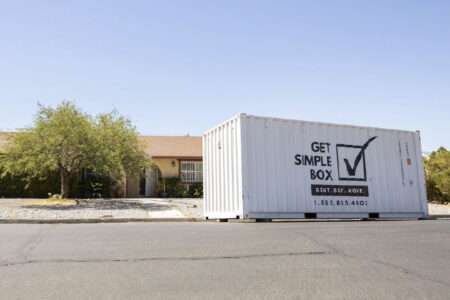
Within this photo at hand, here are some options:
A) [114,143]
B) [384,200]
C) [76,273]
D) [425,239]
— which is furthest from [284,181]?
[114,143]

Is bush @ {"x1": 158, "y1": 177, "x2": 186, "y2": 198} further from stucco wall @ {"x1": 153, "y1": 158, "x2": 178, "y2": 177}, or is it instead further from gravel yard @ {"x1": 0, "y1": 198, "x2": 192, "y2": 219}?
gravel yard @ {"x1": 0, "y1": 198, "x2": 192, "y2": 219}

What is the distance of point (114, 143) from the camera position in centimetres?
1944

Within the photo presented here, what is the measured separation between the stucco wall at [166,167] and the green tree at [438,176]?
1617cm

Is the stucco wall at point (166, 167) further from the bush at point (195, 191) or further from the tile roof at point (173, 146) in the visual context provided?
the bush at point (195, 191)

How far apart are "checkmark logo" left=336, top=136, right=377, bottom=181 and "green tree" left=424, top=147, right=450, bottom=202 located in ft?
35.9

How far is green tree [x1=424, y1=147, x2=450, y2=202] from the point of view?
21.7 m

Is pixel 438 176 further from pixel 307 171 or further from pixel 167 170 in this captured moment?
pixel 167 170

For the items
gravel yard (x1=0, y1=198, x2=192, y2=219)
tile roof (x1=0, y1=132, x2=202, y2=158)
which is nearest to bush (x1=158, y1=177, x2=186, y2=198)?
tile roof (x1=0, y1=132, x2=202, y2=158)

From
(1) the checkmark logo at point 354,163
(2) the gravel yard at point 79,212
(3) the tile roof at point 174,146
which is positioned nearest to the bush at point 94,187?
(3) the tile roof at point 174,146

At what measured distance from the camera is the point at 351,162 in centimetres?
1334

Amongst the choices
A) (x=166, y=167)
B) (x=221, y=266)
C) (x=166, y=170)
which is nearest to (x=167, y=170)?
(x=166, y=170)

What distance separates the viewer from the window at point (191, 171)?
26703 mm

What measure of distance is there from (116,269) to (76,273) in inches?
18.0

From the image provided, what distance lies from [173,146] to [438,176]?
17.6 m
